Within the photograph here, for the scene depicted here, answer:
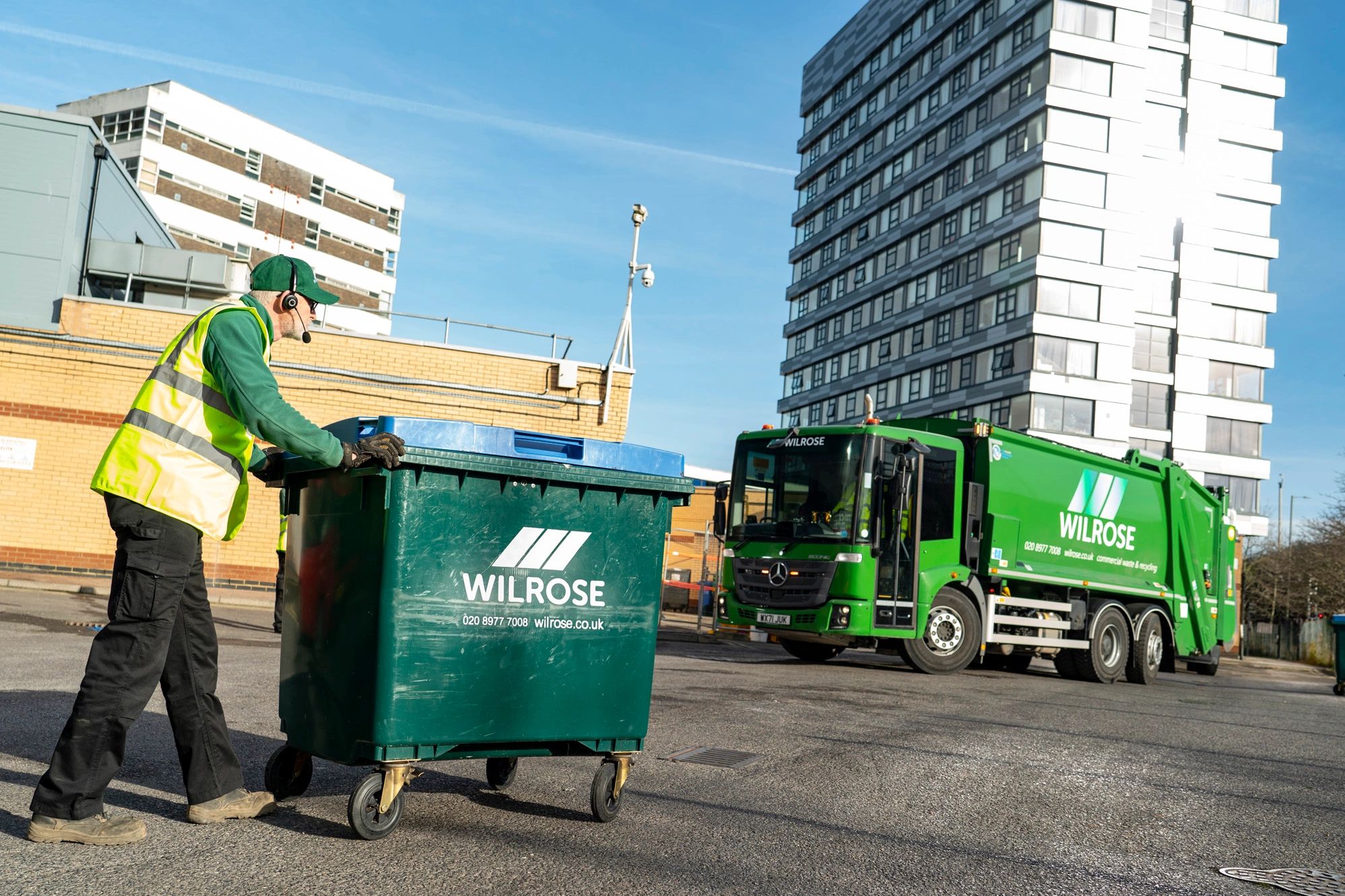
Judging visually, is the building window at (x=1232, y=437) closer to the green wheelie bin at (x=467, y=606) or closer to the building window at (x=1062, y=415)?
the building window at (x=1062, y=415)

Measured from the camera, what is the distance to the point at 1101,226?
171 ft

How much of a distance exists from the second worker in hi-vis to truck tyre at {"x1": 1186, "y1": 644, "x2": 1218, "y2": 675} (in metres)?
16.1

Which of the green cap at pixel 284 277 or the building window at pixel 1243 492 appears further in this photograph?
the building window at pixel 1243 492

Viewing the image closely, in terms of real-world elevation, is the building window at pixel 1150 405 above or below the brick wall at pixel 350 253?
below

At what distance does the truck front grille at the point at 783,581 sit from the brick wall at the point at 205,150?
4308cm

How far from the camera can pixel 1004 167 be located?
5422 centimetres

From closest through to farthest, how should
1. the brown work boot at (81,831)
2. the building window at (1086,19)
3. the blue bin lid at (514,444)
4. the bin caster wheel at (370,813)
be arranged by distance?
1. the brown work boot at (81,831)
2. the bin caster wheel at (370,813)
3. the blue bin lid at (514,444)
4. the building window at (1086,19)

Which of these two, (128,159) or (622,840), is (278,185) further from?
(622,840)

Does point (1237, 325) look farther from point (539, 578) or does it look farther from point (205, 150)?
point (539, 578)

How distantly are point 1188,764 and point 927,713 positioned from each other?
83.7 inches

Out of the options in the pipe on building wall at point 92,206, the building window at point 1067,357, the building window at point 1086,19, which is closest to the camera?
the pipe on building wall at point 92,206

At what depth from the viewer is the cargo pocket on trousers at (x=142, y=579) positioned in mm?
3818

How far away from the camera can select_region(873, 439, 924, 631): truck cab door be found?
12289mm

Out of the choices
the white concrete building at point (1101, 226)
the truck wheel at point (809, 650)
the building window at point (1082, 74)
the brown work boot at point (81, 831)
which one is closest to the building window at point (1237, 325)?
the white concrete building at point (1101, 226)
